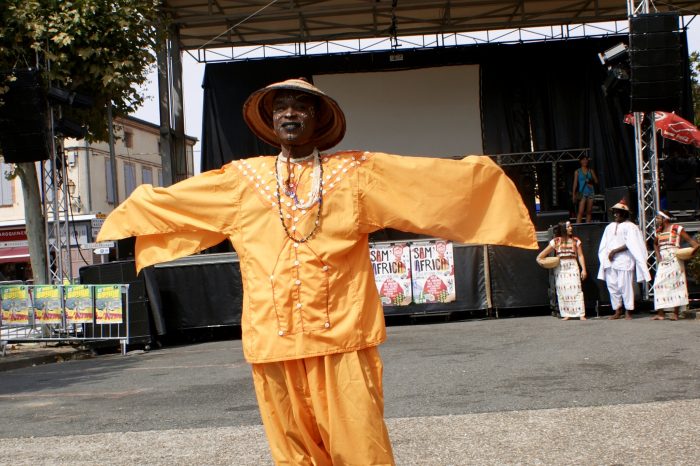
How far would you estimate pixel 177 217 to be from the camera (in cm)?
375

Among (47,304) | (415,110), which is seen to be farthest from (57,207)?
(415,110)

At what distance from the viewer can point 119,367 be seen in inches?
441

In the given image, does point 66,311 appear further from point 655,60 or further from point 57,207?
point 655,60

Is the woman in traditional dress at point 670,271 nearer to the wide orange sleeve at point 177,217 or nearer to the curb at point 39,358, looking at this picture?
the curb at point 39,358

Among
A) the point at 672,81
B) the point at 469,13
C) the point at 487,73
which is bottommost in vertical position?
the point at 672,81

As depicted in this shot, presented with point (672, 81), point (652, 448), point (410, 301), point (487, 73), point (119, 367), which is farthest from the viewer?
point (487, 73)

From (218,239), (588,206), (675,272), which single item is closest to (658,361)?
(675,272)

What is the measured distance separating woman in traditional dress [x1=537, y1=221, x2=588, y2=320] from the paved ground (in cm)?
266

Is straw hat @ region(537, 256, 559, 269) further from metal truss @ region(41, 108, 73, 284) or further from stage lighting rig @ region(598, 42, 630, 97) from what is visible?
metal truss @ region(41, 108, 73, 284)

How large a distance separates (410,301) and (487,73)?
7935 mm

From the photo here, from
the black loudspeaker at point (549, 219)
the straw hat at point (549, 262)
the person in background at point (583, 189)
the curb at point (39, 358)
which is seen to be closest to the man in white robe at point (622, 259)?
the straw hat at point (549, 262)

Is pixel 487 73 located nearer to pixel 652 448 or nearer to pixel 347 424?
pixel 652 448

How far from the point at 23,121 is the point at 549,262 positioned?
851 centimetres

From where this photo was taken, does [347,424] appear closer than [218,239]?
Yes
